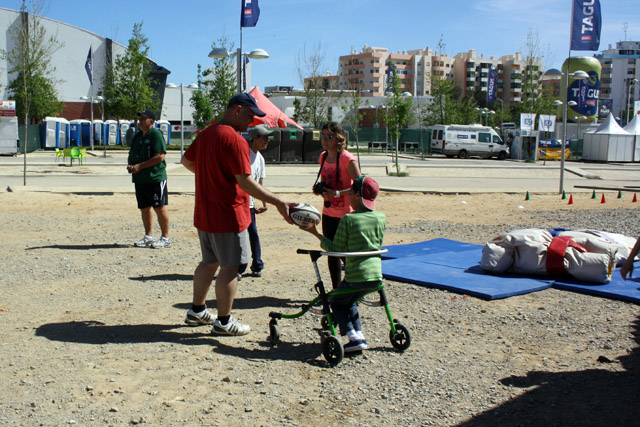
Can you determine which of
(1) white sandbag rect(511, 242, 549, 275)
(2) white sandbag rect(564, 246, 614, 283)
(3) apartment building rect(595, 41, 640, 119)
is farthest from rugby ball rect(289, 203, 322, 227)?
(3) apartment building rect(595, 41, 640, 119)

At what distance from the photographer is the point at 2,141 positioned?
38.0 meters

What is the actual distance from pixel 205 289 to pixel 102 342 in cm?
88

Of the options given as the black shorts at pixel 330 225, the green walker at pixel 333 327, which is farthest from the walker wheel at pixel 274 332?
the black shorts at pixel 330 225

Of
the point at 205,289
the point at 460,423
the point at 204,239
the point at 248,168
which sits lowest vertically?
the point at 460,423

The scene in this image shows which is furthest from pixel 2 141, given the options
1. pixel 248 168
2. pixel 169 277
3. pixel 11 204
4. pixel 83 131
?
pixel 248 168

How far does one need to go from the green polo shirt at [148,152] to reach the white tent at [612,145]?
142ft

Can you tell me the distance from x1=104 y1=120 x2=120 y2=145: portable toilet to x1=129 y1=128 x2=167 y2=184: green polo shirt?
45693mm

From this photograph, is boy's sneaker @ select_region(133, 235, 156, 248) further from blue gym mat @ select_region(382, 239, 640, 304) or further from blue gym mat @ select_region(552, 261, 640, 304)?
blue gym mat @ select_region(552, 261, 640, 304)

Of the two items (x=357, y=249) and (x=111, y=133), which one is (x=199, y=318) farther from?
(x=111, y=133)

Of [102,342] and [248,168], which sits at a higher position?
[248,168]

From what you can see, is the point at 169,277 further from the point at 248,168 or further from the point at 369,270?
the point at 369,270

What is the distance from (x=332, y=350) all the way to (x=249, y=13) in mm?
Result: 17884

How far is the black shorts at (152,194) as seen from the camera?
867cm

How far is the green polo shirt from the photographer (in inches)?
338
